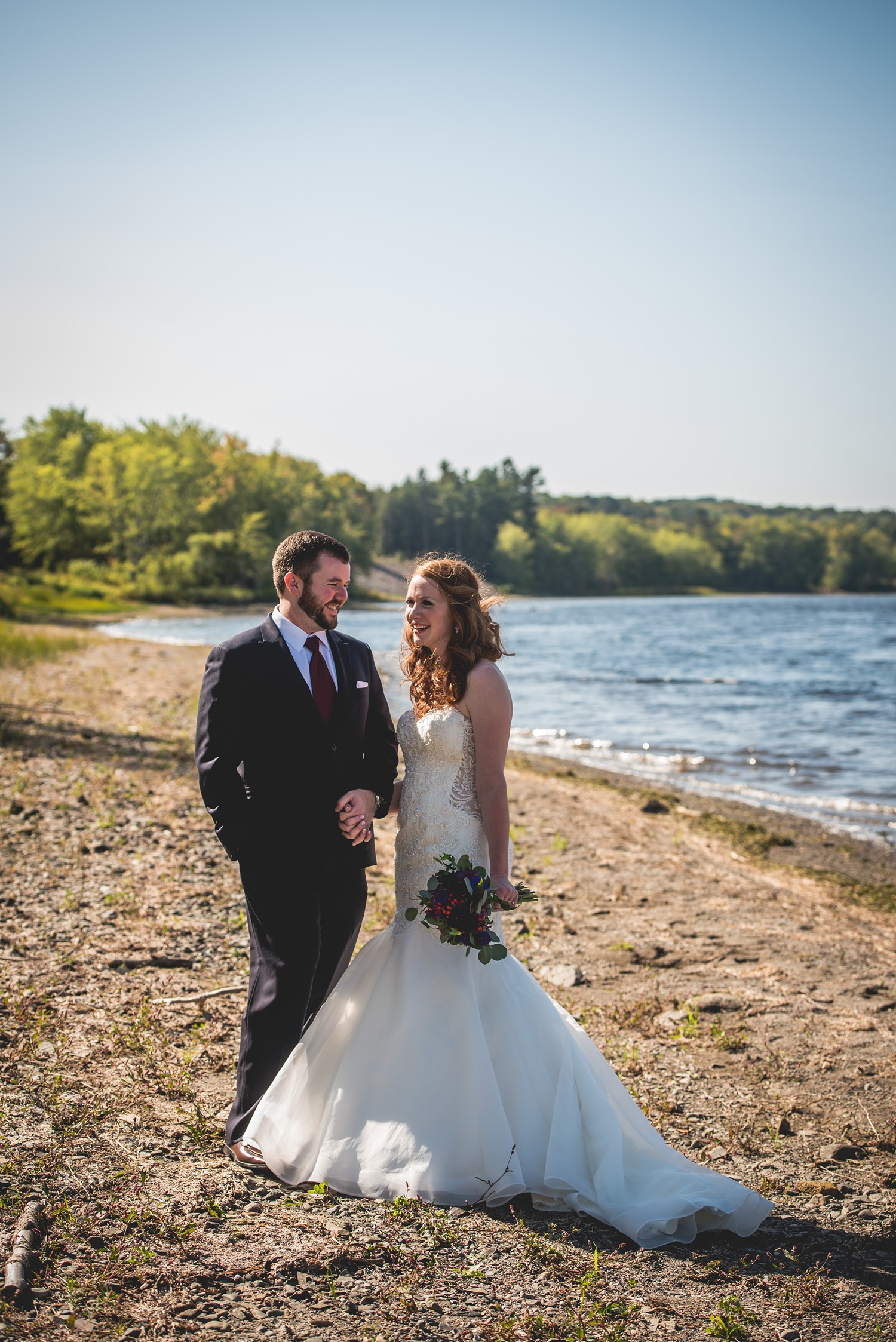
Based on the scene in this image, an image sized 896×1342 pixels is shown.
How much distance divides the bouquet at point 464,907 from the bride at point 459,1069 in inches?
5.6

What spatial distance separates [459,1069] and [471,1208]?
0.50 metres

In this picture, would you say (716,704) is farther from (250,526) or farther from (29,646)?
(250,526)

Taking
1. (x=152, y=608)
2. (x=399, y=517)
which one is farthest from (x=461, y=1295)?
(x=399, y=517)

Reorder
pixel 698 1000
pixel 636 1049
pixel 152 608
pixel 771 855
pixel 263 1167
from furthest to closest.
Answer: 1. pixel 152 608
2. pixel 771 855
3. pixel 698 1000
4. pixel 636 1049
5. pixel 263 1167

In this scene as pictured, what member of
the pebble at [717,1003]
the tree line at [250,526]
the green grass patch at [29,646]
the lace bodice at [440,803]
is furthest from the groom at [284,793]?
the tree line at [250,526]

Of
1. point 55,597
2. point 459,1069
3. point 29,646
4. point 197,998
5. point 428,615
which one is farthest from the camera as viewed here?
point 55,597

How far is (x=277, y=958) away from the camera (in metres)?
4.05

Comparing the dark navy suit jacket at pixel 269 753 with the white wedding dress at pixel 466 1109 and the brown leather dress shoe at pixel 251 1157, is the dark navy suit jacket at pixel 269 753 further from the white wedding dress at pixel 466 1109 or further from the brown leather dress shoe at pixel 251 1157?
the brown leather dress shoe at pixel 251 1157

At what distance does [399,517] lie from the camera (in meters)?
144

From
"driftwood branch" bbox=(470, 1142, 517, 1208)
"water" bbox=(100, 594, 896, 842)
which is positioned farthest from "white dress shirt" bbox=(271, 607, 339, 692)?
"driftwood branch" bbox=(470, 1142, 517, 1208)

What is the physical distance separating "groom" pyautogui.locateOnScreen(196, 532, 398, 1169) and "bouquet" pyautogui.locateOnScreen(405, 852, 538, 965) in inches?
15.8

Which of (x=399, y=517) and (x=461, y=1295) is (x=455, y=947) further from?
(x=399, y=517)

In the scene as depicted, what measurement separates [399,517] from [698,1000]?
140066mm

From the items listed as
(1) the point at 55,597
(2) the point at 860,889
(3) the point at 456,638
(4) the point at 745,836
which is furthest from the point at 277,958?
(1) the point at 55,597
